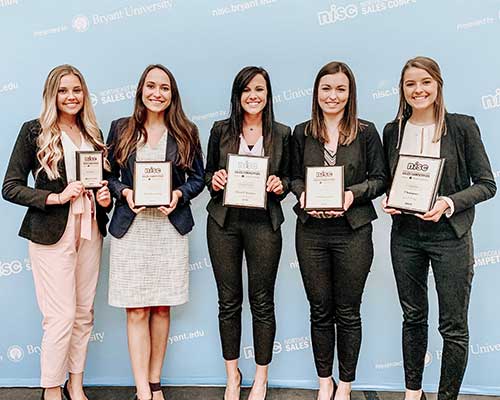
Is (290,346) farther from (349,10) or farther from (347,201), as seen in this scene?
(349,10)

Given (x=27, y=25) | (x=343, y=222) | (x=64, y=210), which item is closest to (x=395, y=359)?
(x=343, y=222)

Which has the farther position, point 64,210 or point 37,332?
point 37,332

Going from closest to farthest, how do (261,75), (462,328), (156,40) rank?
1. (462,328)
2. (261,75)
3. (156,40)

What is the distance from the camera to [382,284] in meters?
2.85

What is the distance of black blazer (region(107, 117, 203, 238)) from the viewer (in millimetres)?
2332

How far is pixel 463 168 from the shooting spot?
2.13 m

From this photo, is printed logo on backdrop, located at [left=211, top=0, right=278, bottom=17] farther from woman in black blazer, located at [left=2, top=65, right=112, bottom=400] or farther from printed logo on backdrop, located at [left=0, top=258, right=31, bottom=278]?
printed logo on backdrop, located at [left=0, top=258, right=31, bottom=278]

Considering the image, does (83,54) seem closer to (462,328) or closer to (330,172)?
(330,172)

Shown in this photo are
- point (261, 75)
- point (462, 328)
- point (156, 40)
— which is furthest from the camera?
point (156, 40)

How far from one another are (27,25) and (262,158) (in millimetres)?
1583

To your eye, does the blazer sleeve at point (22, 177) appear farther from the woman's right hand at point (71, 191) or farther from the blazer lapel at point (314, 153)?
the blazer lapel at point (314, 153)

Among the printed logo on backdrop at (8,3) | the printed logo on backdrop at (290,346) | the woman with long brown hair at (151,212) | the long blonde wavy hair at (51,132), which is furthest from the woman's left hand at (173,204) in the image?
the printed logo on backdrop at (8,3)

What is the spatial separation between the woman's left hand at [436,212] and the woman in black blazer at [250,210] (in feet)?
2.06

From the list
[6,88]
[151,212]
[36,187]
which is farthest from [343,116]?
[6,88]
